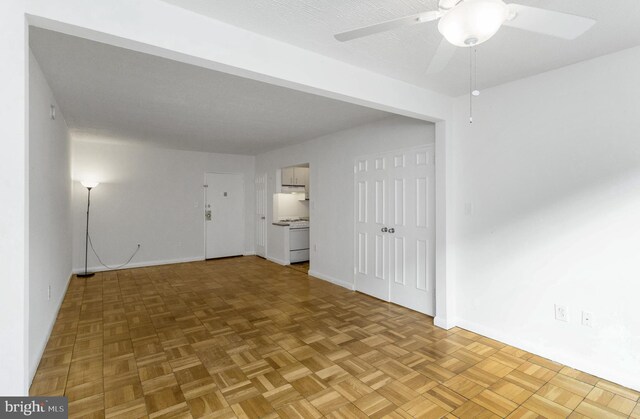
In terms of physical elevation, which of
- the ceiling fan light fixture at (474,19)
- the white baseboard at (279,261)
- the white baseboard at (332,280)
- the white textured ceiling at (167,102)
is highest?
the white textured ceiling at (167,102)

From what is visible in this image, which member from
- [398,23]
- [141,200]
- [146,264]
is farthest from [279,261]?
[398,23]

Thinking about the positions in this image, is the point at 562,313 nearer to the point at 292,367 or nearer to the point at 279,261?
the point at 292,367

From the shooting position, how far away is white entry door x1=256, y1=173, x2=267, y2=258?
23.5 ft

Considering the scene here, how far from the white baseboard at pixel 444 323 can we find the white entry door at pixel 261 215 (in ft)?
14.7

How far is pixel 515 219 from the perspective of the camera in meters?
2.90

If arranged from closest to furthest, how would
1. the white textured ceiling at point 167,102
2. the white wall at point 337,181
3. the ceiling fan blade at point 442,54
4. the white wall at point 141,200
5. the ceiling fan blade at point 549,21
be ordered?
1. the ceiling fan blade at point 549,21
2. the ceiling fan blade at point 442,54
3. the white textured ceiling at point 167,102
4. the white wall at point 337,181
5. the white wall at point 141,200

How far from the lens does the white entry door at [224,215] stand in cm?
702

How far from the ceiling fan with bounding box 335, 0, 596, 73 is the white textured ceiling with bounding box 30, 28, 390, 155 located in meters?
1.88

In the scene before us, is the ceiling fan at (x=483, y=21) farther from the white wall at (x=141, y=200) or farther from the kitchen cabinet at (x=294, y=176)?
the white wall at (x=141, y=200)

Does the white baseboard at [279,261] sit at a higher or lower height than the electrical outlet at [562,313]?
lower

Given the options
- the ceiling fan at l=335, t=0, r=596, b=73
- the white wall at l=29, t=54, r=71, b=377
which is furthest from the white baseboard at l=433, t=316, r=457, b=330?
the white wall at l=29, t=54, r=71, b=377

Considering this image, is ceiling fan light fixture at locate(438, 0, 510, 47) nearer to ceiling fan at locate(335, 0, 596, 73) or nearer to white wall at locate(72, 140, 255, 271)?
ceiling fan at locate(335, 0, 596, 73)

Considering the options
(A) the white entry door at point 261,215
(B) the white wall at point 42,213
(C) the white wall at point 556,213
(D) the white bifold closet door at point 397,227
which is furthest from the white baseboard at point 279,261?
(C) the white wall at point 556,213

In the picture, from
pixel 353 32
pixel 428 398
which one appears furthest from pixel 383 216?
pixel 353 32
